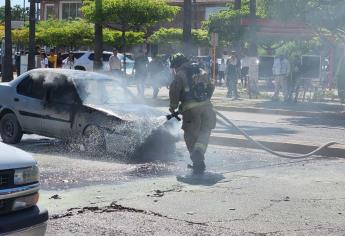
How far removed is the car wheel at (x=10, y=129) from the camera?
38.2 ft

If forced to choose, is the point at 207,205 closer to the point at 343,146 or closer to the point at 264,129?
the point at 343,146

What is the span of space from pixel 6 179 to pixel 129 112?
605 centimetres

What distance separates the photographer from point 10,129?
11750 millimetres

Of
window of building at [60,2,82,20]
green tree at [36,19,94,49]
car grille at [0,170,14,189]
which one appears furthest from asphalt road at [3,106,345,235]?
window of building at [60,2,82,20]

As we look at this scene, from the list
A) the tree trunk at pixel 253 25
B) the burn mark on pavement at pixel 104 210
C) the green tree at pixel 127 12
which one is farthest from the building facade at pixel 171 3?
the burn mark on pavement at pixel 104 210

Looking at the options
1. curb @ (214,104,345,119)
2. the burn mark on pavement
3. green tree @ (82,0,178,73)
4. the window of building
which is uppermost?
the window of building

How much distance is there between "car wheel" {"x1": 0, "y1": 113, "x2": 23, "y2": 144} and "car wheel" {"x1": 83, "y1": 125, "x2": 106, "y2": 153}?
169 cm

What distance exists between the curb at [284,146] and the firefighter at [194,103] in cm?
272

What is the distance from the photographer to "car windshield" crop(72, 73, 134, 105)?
36.1ft

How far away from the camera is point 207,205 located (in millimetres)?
7078

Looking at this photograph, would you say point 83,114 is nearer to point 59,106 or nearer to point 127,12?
point 59,106

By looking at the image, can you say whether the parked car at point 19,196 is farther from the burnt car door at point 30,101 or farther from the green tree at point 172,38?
the green tree at point 172,38

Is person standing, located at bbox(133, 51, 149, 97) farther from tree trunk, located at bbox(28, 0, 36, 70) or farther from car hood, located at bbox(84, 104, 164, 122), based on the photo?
car hood, located at bbox(84, 104, 164, 122)

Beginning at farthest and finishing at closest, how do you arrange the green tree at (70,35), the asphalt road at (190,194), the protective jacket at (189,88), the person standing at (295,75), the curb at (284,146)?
the green tree at (70,35)
the person standing at (295,75)
the curb at (284,146)
the protective jacket at (189,88)
the asphalt road at (190,194)
